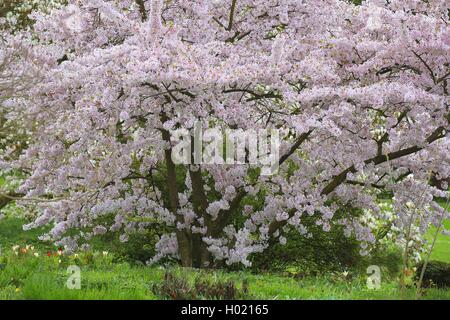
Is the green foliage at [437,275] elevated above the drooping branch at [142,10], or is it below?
below

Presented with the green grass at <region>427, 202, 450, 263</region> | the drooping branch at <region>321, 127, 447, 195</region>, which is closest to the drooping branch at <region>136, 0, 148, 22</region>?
the drooping branch at <region>321, 127, 447, 195</region>

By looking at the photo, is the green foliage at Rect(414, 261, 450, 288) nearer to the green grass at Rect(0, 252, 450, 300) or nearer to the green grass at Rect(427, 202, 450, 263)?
the green grass at Rect(0, 252, 450, 300)

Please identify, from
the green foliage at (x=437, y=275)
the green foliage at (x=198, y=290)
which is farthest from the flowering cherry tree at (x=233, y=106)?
the green foliage at (x=198, y=290)

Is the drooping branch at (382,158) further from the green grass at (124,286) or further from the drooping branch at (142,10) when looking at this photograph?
the drooping branch at (142,10)

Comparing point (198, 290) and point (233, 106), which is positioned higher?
point (233, 106)

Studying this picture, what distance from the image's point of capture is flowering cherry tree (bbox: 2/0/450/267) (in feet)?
27.1

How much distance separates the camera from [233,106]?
8.64m

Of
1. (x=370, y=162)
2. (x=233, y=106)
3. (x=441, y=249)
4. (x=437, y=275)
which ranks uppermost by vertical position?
(x=233, y=106)

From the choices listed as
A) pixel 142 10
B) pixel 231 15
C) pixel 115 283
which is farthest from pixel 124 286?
pixel 142 10

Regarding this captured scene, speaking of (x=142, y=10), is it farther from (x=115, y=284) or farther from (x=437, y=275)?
(x=437, y=275)

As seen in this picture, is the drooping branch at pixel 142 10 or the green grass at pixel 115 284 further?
the drooping branch at pixel 142 10

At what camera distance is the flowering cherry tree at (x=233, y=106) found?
27.1 feet
